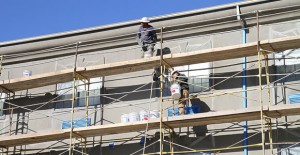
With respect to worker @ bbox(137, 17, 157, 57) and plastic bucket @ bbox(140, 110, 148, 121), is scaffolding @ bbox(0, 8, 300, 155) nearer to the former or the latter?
worker @ bbox(137, 17, 157, 57)

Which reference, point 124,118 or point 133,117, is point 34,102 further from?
point 133,117

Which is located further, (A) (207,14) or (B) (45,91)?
(B) (45,91)

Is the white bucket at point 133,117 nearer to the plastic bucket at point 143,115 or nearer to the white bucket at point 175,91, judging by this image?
the plastic bucket at point 143,115

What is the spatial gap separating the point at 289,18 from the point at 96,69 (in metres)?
5.90

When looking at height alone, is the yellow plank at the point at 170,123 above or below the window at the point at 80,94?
below

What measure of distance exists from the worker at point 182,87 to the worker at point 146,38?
3.58 feet

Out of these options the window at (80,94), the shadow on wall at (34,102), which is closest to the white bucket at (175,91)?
the window at (80,94)

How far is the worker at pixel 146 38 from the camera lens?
62.4ft

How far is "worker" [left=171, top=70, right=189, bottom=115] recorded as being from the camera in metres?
17.9

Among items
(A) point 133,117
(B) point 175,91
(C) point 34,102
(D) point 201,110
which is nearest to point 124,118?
(A) point 133,117

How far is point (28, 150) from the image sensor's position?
19.9 m

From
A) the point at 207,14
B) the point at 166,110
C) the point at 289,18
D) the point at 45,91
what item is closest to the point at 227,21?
the point at 207,14

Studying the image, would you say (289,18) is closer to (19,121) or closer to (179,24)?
(179,24)

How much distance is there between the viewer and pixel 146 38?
19.0 m
